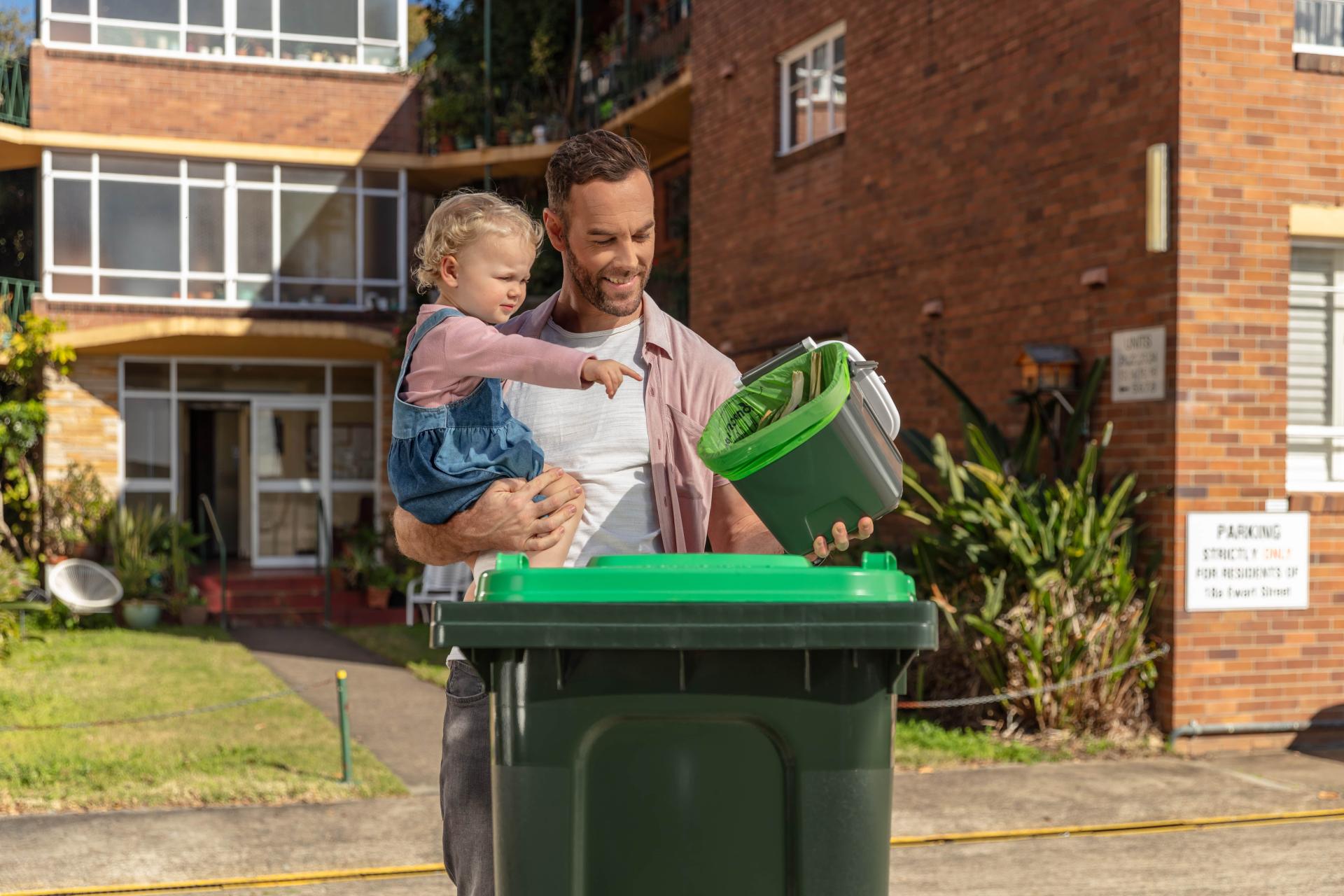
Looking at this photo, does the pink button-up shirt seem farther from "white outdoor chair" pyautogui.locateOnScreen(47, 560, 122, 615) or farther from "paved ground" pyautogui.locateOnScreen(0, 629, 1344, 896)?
"white outdoor chair" pyautogui.locateOnScreen(47, 560, 122, 615)

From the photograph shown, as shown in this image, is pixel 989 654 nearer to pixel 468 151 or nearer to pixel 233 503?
pixel 468 151

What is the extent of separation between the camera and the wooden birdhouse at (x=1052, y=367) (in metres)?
9.23

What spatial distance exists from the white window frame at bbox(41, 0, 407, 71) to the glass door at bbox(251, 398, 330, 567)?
4587 mm

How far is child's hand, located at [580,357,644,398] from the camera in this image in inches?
104

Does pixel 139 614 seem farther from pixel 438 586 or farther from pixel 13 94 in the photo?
pixel 13 94

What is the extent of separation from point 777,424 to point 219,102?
1834 cm

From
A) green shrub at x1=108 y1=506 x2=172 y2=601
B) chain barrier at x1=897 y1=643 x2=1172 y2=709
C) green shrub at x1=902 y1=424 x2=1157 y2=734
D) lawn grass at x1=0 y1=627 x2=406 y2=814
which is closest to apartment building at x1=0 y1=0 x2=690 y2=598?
green shrub at x1=108 y1=506 x2=172 y2=601

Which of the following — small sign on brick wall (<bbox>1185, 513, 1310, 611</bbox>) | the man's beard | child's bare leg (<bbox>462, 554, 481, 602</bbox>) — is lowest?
small sign on brick wall (<bbox>1185, 513, 1310, 611</bbox>)

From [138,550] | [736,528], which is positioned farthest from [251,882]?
[138,550]

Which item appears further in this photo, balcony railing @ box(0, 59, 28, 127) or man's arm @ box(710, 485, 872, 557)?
balcony railing @ box(0, 59, 28, 127)

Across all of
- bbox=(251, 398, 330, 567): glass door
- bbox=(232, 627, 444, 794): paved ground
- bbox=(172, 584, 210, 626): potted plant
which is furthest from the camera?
bbox=(251, 398, 330, 567): glass door

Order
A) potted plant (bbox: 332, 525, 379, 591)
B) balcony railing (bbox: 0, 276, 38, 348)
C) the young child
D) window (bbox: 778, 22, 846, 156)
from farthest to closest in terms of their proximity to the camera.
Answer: balcony railing (bbox: 0, 276, 38, 348), potted plant (bbox: 332, 525, 379, 591), window (bbox: 778, 22, 846, 156), the young child

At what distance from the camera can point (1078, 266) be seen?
9.44 m

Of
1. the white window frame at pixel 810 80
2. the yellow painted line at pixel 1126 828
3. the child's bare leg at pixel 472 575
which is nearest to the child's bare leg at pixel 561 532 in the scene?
the child's bare leg at pixel 472 575
